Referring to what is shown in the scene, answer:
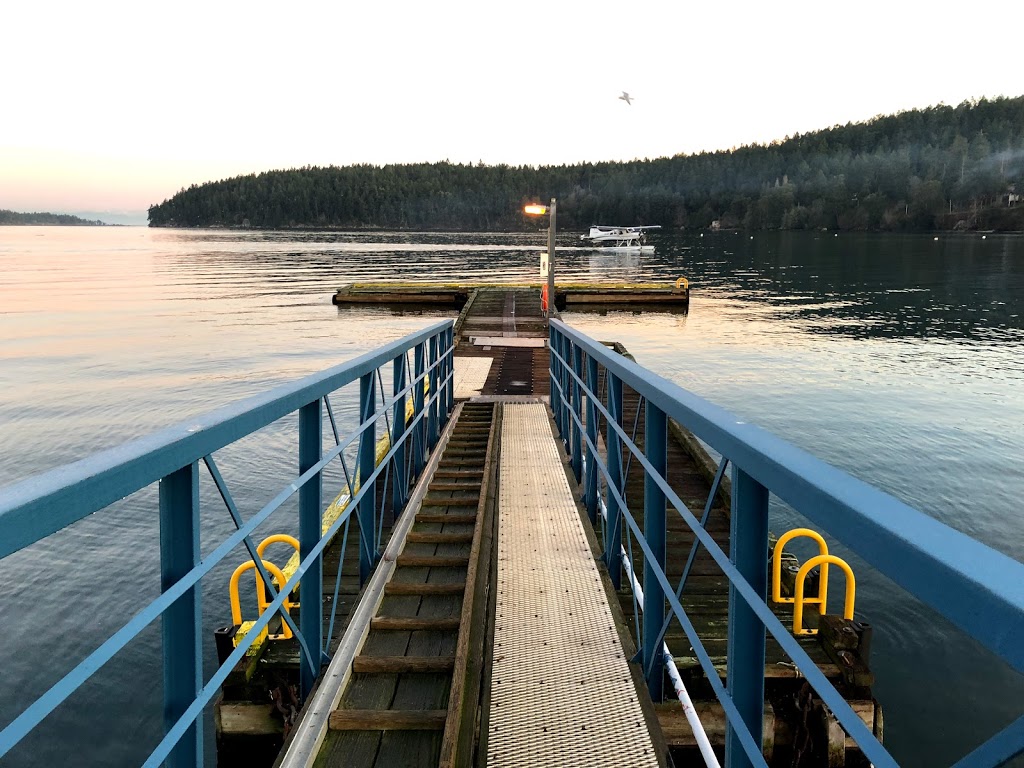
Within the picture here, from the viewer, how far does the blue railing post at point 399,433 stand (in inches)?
225

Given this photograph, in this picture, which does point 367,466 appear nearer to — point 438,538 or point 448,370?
point 438,538

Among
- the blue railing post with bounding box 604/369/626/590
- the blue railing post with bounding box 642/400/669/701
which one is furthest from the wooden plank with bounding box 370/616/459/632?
the blue railing post with bounding box 642/400/669/701

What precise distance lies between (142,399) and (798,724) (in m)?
18.1

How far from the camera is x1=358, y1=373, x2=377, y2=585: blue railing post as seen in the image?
443 cm

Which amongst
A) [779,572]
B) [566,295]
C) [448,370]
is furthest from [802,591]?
[566,295]

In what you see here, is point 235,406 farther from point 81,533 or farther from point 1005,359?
point 1005,359

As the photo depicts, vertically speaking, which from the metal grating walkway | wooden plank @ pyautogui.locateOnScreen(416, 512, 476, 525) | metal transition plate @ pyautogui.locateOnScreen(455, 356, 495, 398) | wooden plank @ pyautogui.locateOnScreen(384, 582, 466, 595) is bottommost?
A: metal transition plate @ pyautogui.locateOnScreen(455, 356, 495, 398)

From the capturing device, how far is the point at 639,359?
25.9 metres

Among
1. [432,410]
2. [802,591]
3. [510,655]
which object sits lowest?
[802,591]

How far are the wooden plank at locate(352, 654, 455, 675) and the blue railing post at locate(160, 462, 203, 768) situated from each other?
1475mm

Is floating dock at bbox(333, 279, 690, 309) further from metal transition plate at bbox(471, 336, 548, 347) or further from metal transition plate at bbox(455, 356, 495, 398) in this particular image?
metal transition plate at bbox(455, 356, 495, 398)

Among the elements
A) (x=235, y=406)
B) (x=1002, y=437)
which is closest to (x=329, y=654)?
(x=235, y=406)

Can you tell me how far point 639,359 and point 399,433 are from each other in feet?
68.1

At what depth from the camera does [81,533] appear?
10.5 meters
